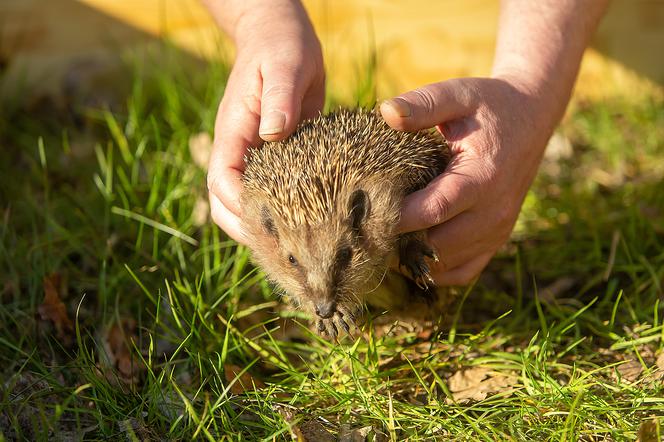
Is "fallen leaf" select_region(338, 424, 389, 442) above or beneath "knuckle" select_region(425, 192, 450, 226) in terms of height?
beneath

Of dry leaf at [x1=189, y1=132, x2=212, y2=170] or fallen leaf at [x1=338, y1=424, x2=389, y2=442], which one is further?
dry leaf at [x1=189, y1=132, x2=212, y2=170]

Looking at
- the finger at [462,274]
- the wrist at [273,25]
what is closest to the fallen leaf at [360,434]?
the finger at [462,274]

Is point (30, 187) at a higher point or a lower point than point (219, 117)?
lower

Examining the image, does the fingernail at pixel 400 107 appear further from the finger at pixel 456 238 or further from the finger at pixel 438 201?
the finger at pixel 456 238

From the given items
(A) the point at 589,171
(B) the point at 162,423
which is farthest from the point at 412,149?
(A) the point at 589,171

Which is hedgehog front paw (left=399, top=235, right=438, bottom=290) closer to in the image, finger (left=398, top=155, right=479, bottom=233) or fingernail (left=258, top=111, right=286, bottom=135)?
finger (left=398, top=155, right=479, bottom=233)

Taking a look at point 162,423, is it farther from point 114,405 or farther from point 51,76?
point 51,76

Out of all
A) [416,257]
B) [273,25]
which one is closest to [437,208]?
[416,257]

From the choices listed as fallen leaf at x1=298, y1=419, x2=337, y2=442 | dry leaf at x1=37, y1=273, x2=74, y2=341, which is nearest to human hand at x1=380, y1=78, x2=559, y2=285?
fallen leaf at x1=298, y1=419, x2=337, y2=442
